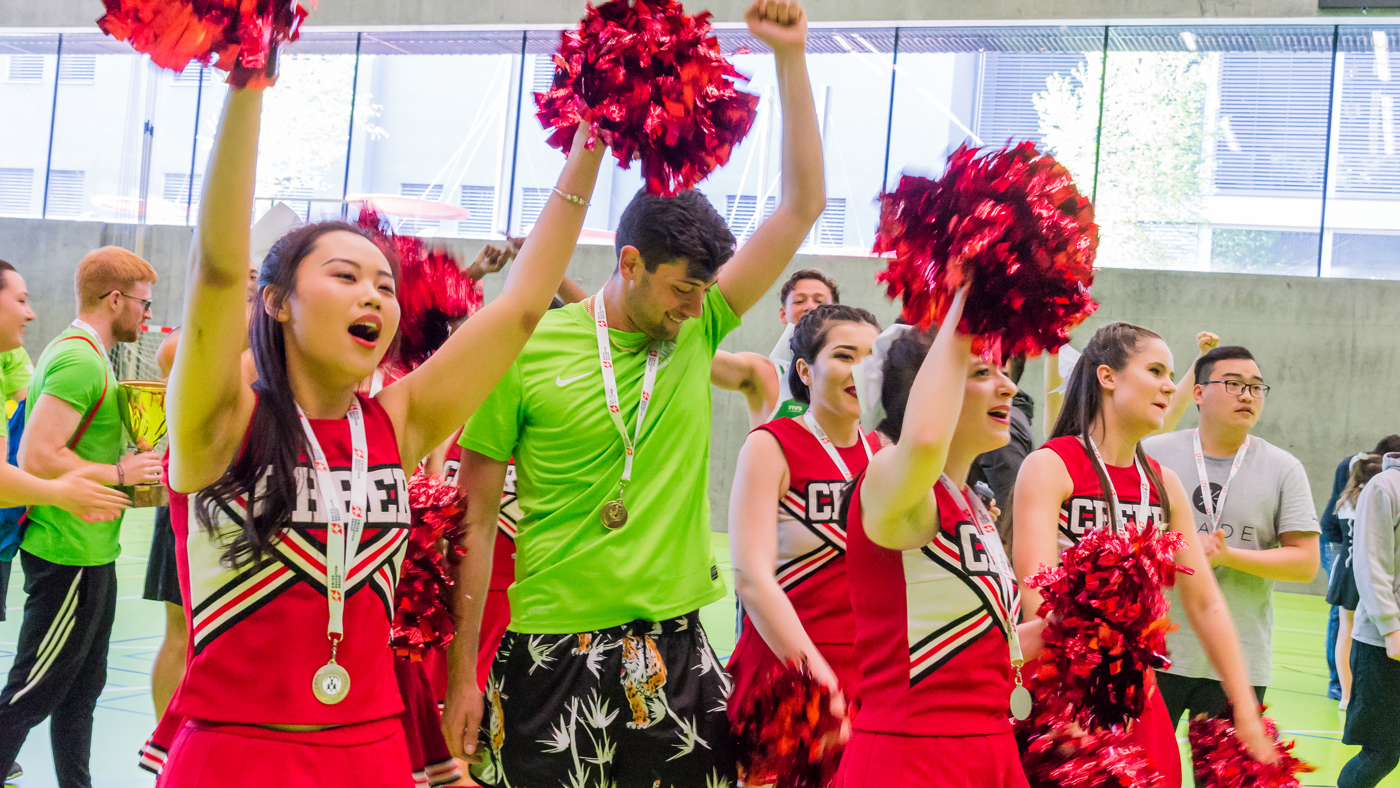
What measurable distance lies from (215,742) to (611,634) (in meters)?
0.78

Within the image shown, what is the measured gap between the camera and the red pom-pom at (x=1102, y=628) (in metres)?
2.24

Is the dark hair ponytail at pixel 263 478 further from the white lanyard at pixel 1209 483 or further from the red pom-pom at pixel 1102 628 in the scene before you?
the white lanyard at pixel 1209 483

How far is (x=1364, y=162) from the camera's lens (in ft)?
40.9

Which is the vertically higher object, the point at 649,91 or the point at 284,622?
the point at 649,91

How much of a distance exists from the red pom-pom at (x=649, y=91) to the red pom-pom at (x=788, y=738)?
3.11 ft

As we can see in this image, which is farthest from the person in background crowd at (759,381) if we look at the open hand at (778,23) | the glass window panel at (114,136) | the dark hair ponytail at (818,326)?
the glass window panel at (114,136)

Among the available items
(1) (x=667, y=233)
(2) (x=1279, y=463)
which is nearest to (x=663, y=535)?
(1) (x=667, y=233)

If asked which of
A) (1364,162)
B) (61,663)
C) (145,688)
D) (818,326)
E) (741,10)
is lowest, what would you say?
(145,688)

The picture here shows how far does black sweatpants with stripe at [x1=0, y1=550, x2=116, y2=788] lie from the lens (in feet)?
11.5

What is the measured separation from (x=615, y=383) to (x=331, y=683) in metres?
0.88

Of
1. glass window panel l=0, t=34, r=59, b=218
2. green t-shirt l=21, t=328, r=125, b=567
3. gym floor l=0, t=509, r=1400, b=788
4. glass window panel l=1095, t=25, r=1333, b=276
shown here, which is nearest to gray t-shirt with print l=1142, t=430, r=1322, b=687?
gym floor l=0, t=509, r=1400, b=788

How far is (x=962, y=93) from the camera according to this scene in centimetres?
1362

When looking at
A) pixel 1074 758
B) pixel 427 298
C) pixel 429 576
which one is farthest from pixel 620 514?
pixel 427 298

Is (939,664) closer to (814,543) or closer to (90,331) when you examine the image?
(814,543)
